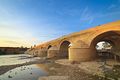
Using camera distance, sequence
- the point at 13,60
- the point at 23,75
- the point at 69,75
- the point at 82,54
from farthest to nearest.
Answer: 1. the point at 13,60
2. the point at 82,54
3. the point at 23,75
4. the point at 69,75

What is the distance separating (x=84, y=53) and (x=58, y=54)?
1592 cm

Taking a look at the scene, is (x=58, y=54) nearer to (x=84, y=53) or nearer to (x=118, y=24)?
(x=84, y=53)

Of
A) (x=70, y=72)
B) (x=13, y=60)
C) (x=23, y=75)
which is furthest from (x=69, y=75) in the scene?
(x=13, y=60)

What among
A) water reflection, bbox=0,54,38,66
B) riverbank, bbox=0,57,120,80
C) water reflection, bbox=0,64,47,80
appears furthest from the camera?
water reflection, bbox=0,54,38,66

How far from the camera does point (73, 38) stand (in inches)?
1398

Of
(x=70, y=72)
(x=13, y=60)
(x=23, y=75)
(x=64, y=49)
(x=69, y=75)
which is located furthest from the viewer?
(x=64, y=49)

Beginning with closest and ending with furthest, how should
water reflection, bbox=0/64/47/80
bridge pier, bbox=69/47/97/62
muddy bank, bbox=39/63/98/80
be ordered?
1. muddy bank, bbox=39/63/98/80
2. water reflection, bbox=0/64/47/80
3. bridge pier, bbox=69/47/97/62

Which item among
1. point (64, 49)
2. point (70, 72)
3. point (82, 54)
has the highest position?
point (64, 49)

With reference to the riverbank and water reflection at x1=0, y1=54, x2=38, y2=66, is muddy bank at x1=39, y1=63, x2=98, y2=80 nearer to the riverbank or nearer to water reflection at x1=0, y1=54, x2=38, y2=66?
the riverbank

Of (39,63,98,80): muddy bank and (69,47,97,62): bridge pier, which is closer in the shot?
(39,63,98,80): muddy bank

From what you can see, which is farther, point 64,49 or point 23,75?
point 64,49

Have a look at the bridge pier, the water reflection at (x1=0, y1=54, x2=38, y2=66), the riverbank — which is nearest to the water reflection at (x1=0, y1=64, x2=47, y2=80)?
the riverbank

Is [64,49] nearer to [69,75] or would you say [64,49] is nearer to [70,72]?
[70,72]

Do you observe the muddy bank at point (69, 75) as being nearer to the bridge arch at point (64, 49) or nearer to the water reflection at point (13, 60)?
the water reflection at point (13, 60)
